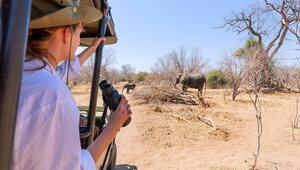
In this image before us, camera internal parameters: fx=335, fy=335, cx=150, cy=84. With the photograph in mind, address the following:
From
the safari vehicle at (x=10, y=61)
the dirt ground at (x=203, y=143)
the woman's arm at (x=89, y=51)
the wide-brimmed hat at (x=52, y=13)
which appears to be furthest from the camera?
the dirt ground at (x=203, y=143)

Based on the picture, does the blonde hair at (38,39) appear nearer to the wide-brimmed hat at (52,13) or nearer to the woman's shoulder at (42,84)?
the wide-brimmed hat at (52,13)

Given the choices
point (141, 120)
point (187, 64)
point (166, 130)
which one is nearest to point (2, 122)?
point (166, 130)

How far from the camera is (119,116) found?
1.30m

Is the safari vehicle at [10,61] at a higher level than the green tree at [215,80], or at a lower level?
lower

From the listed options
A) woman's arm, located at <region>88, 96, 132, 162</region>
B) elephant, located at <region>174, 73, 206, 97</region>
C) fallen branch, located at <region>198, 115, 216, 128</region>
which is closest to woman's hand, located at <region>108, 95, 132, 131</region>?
woman's arm, located at <region>88, 96, 132, 162</region>

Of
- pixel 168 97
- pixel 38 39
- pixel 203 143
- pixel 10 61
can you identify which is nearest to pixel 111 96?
pixel 38 39

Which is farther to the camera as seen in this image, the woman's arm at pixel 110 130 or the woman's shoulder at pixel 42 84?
the woman's arm at pixel 110 130

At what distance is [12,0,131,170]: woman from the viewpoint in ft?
2.74

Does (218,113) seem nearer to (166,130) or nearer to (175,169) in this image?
(166,130)

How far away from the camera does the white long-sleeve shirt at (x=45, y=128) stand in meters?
0.83

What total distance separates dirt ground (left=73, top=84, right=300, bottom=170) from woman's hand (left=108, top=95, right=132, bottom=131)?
16.6ft

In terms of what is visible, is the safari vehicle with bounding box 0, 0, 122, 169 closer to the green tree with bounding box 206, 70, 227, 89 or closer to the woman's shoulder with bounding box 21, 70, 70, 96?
the woman's shoulder with bounding box 21, 70, 70, 96

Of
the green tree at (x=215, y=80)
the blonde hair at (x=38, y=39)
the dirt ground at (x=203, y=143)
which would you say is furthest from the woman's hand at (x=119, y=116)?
the green tree at (x=215, y=80)

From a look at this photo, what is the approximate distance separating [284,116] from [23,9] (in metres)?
14.1
